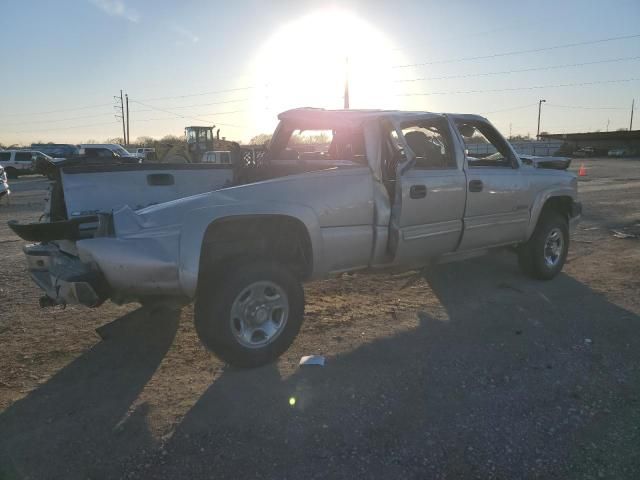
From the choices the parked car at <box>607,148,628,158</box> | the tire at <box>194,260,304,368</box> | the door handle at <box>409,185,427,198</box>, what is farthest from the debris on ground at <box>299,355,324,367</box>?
A: the parked car at <box>607,148,628,158</box>

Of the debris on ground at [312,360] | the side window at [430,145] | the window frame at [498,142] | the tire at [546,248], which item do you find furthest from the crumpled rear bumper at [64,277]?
the tire at [546,248]

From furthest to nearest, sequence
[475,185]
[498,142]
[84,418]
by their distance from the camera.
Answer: [498,142] < [475,185] < [84,418]

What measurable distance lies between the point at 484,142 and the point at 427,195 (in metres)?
1.86

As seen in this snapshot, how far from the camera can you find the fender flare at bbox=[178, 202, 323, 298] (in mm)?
3104

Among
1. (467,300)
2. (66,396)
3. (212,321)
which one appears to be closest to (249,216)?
(212,321)

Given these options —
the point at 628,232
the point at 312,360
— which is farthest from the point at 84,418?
the point at 628,232

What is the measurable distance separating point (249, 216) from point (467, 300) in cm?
279

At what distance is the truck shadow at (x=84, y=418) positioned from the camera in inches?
99.3

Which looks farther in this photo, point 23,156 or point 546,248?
point 23,156

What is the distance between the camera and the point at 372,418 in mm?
2908

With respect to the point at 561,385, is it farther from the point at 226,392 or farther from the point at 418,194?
the point at 226,392

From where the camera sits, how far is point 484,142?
5781 mm

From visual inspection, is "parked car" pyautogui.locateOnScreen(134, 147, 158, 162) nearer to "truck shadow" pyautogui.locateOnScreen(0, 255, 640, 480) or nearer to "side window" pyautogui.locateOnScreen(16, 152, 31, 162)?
"side window" pyautogui.locateOnScreen(16, 152, 31, 162)

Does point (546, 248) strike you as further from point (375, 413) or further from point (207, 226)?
point (207, 226)
